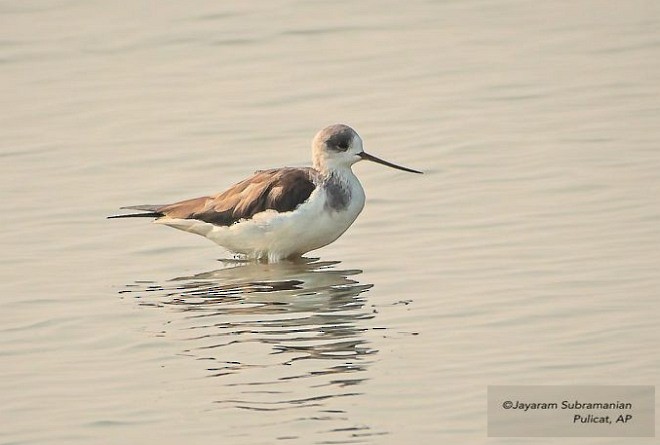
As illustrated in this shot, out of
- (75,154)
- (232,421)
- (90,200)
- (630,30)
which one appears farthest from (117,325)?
(630,30)

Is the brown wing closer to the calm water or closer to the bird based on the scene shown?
the bird

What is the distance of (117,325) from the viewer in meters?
11.0

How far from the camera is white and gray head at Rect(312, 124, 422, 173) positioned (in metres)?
13.3

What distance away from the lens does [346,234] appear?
44.8 ft

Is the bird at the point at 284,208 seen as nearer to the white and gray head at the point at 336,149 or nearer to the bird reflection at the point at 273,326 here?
the white and gray head at the point at 336,149

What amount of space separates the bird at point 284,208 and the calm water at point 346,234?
0.22 m

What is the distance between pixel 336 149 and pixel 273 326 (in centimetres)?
299

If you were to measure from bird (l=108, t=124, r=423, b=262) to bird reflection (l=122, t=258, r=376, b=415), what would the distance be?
8.3 inches

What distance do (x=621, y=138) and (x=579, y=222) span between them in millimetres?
2366

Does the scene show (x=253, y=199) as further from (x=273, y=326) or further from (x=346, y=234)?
(x=273, y=326)

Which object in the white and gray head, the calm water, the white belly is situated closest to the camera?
the calm water

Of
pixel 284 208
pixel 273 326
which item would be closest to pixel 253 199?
pixel 284 208

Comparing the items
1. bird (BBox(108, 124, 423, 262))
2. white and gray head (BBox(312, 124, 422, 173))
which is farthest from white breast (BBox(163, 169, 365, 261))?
white and gray head (BBox(312, 124, 422, 173))

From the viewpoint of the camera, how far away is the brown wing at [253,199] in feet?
42.1
